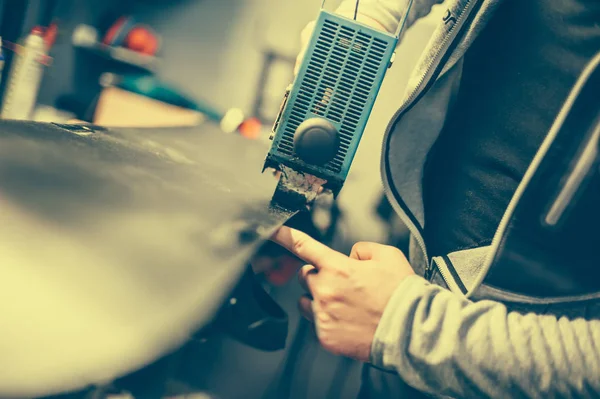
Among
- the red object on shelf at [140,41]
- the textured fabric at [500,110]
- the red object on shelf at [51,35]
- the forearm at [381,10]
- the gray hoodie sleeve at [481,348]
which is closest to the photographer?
the gray hoodie sleeve at [481,348]

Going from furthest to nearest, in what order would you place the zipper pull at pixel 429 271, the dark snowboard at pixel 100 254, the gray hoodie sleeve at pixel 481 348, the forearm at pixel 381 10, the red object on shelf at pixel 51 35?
the red object on shelf at pixel 51 35, the forearm at pixel 381 10, the zipper pull at pixel 429 271, the gray hoodie sleeve at pixel 481 348, the dark snowboard at pixel 100 254

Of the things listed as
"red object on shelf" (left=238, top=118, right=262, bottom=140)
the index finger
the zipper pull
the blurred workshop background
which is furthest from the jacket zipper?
"red object on shelf" (left=238, top=118, right=262, bottom=140)

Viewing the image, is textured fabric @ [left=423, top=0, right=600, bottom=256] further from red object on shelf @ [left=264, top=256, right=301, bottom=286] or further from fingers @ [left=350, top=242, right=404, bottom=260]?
red object on shelf @ [left=264, top=256, right=301, bottom=286]

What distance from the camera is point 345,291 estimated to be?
1.85 ft

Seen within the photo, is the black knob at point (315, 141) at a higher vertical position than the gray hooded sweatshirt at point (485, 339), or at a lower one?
higher

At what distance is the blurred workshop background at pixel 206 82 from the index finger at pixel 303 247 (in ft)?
1.18

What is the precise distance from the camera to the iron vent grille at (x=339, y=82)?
651 millimetres

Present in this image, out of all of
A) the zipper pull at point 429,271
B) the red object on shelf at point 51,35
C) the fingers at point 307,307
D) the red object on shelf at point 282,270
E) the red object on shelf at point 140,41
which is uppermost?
the red object on shelf at point 140,41

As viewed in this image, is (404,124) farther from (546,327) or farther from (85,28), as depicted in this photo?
(85,28)

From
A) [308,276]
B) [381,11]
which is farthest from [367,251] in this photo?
[381,11]

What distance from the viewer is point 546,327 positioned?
1.69 feet

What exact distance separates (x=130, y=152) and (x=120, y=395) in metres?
0.39

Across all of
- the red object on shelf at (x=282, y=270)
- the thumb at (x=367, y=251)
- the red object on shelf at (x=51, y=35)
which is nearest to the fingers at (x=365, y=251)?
the thumb at (x=367, y=251)

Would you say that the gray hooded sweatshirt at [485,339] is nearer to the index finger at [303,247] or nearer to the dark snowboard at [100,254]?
the index finger at [303,247]
